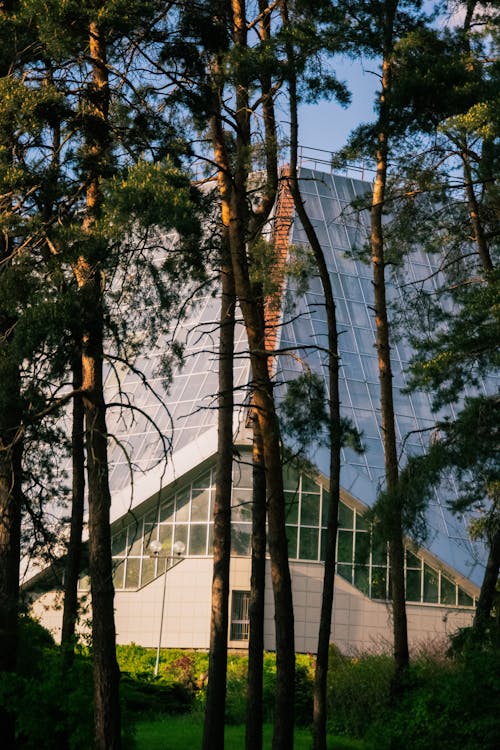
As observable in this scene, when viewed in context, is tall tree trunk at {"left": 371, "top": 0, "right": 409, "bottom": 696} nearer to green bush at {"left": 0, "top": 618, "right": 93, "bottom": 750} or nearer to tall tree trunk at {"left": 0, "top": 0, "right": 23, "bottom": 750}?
green bush at {"left": 0, "top": 618, "right": 93, "bottom": 750}

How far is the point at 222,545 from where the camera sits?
14828mm

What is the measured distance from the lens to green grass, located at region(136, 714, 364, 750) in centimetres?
1780

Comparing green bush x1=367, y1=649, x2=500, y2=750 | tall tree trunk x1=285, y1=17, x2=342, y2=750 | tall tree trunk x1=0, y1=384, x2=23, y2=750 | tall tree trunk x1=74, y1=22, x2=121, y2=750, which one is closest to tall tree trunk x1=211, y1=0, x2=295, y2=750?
tall tree trunk x1=285, y1=17, x2=342, y2=750

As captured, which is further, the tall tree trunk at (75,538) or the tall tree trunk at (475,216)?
the tall tree trunk at (475,216)

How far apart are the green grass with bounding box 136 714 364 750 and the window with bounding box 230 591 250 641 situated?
8992 millimetres

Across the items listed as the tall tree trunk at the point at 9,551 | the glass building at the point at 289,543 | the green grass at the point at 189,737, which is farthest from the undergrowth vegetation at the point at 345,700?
the glass building at the point at 289,543

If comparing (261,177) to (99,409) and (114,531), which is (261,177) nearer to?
(99,409)

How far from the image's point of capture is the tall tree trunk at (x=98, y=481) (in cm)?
1205

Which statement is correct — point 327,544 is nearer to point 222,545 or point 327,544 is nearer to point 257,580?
point 257,580

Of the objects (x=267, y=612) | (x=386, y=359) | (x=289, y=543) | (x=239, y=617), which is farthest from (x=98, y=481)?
(x=289, y=543)

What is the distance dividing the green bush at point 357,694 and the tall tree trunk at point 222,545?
5.57 meters

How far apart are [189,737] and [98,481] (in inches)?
320

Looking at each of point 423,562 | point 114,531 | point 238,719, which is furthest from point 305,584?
point 238,719

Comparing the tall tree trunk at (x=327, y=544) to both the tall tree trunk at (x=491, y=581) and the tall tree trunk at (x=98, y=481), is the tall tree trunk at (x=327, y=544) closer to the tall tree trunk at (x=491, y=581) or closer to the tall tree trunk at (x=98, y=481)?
the tall tree trunk at (x=491, y=581)
